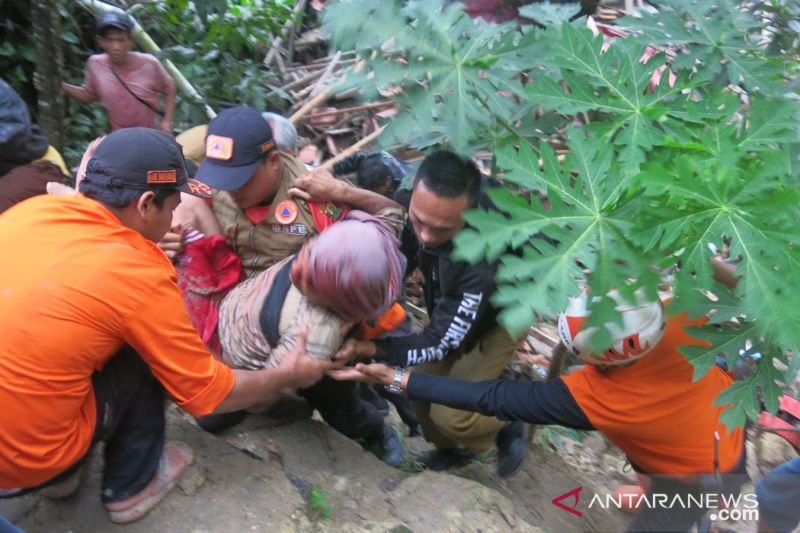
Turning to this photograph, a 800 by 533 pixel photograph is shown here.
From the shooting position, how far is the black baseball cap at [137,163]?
233 cm

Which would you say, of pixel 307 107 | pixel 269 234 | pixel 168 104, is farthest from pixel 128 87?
pixel 269 234

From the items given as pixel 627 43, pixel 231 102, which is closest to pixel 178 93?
pixel 231 102

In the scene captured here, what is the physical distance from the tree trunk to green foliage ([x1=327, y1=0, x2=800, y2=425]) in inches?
100

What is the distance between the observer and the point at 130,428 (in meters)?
2.70

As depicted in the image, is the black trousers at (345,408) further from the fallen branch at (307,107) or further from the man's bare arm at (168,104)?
the fallen branch at (307,107)

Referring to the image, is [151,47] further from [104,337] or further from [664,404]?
[664,404]

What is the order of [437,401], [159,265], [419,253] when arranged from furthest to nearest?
[419,253]
[437,401]
[159,265]

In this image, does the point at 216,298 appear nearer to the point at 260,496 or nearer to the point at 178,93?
the point at 260,496

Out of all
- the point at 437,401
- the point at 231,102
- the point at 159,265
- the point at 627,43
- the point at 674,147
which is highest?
the point at 627,43

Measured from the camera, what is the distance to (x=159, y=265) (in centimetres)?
233

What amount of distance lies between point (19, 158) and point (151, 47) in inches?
135

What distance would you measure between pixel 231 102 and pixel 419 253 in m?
4.01

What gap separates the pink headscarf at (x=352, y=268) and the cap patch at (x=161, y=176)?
585mm

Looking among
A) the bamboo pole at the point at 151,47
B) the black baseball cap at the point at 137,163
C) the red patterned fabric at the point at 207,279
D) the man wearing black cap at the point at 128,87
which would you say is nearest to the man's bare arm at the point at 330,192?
the red patterned fabric at the point at 207,279
